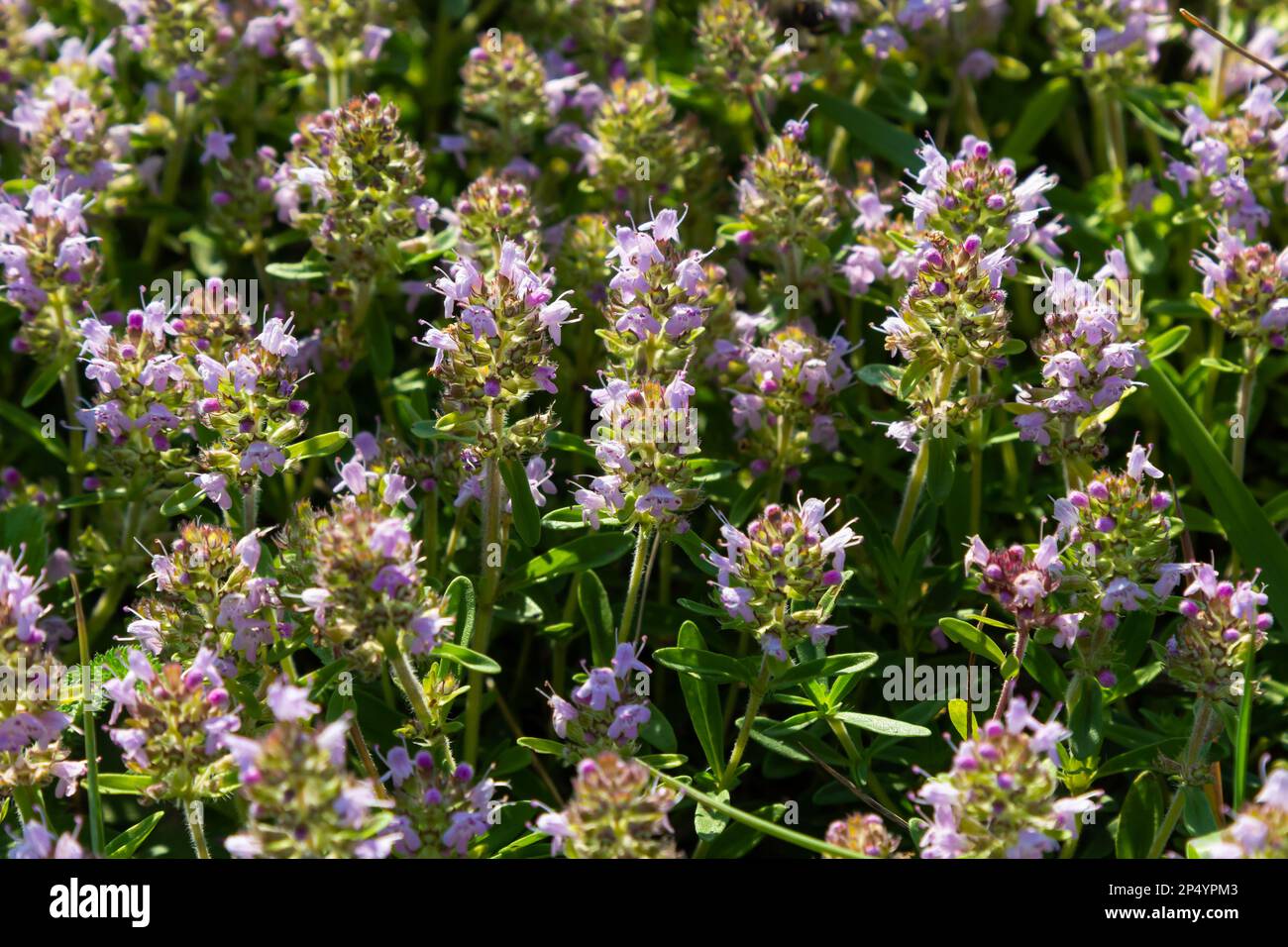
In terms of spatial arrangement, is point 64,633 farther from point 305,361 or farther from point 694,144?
point 694,144

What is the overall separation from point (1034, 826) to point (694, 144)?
275cm

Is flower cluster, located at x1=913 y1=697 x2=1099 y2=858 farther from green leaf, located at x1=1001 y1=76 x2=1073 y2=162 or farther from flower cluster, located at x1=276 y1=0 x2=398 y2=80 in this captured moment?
flower cluster, located at x1=276 y1=0 x2=398 y2=80

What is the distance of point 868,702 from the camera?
373 centimetres

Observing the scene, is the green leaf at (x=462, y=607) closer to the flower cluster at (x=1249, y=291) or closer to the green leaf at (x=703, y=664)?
the green leaf at (x=703, y=664)

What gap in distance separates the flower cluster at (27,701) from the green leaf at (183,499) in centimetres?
43

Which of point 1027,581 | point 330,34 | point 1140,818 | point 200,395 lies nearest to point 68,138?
point 330,34

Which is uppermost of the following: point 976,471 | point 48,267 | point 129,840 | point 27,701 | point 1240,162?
point 1240,162

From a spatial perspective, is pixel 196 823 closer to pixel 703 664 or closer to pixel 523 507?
pixel 523 507

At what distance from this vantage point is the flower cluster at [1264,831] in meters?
2.49

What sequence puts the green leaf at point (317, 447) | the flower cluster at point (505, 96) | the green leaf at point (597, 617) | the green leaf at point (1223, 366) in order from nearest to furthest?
the green leaf at point (317, 447)
the green leaf at point (597, 617)
the green leaf at point (1223, 366)
the flower cluster at point (505, 96)

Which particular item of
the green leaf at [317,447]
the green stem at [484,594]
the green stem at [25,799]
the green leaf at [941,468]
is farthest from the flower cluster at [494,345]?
the green stem at [25,799]

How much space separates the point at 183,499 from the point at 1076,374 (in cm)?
228

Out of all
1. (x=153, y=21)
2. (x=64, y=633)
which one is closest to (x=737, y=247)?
(x=153, y=21)

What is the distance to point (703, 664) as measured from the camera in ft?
10.8
